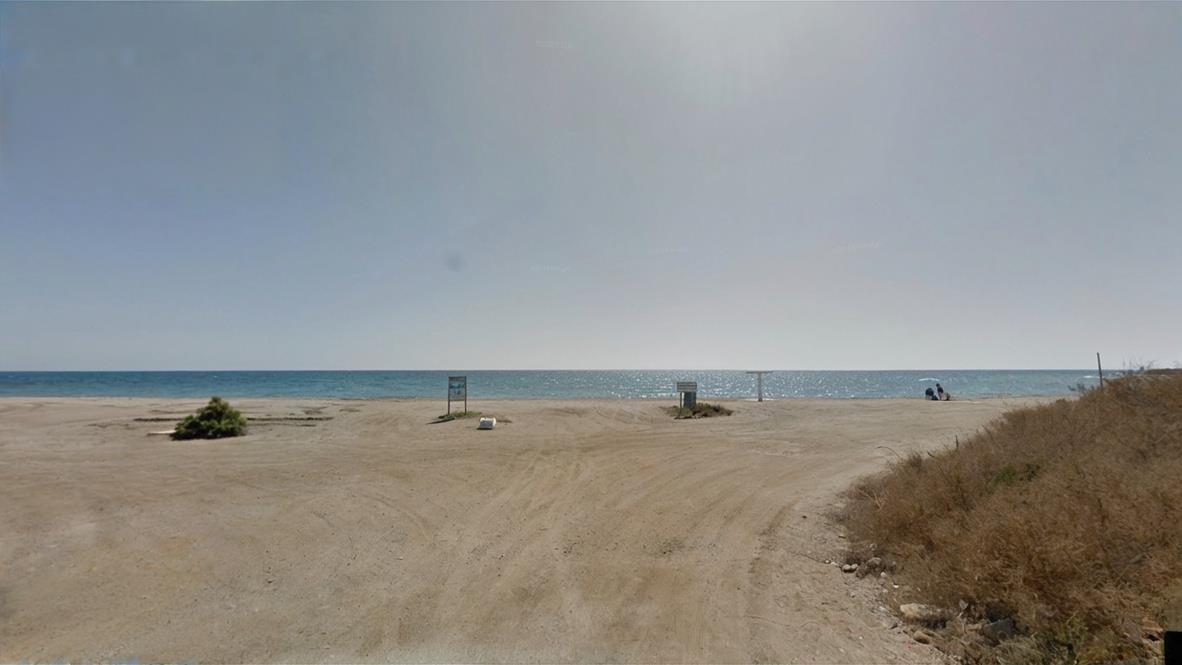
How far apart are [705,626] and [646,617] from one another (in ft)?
1.93

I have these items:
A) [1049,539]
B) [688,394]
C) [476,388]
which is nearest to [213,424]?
[688,394]

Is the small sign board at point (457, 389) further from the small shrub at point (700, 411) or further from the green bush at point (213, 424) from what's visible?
the small shrub at point (700, 411)

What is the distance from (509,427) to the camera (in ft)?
61.0

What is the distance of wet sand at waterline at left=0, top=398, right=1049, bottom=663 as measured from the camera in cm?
432

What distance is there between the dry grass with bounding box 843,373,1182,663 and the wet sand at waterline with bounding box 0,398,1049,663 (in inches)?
29.9

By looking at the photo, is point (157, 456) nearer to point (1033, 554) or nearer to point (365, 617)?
point (365, 617)

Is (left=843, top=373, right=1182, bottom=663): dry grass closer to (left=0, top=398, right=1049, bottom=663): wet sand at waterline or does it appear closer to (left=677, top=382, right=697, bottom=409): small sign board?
(left=0, top=398, right=1049, bottom=663): wet sand at waterline

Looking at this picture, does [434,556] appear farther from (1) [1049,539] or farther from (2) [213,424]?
(2) [213,424]

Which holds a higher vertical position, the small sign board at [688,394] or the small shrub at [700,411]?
the small sign board at [688,394]

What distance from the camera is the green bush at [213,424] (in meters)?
16.2

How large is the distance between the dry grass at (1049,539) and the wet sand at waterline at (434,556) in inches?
29.9

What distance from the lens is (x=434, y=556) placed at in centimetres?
623

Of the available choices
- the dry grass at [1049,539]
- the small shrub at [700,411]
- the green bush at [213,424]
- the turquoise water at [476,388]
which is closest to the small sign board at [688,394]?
the small shrub at [700,411]

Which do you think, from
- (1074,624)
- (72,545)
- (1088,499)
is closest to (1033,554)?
(1074,624)
